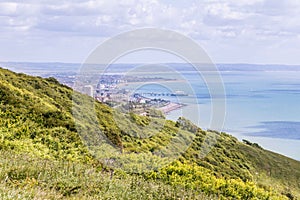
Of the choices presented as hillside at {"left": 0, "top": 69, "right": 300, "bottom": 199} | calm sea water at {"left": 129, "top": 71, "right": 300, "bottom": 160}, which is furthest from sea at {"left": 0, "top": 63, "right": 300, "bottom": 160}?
hillside at {"left": 0, "top": 69, "right": 300, "bottom": 199}

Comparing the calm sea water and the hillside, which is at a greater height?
the hillside

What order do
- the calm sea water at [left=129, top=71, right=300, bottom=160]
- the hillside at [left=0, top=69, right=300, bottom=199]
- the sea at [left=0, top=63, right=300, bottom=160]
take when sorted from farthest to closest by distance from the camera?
1. the calm sea water at [left=129, top=71, right=300, bottom=160]
2. the sea at [left=0, top=63, right=300, bottom=160]
3. the hillside at [left=0, top=69, right=300, bottom=199]

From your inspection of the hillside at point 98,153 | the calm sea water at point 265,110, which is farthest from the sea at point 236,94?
the hillside at point 98,153

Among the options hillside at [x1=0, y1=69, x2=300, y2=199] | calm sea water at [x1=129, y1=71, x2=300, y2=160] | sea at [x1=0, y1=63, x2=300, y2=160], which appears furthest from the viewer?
calm sea water at [x1=129, y1=71, x2=300, y2=160]

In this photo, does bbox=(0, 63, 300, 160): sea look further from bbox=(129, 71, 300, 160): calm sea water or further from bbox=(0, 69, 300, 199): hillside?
bbox=(0, 69, 300, 199): hillside

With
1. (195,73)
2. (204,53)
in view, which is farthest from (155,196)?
(195,73)

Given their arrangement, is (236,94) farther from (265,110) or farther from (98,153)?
(98,153)

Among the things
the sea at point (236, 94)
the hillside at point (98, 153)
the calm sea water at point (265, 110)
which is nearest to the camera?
the hillside at point (98, 153)

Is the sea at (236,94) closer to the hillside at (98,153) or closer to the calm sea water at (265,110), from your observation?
the calm sea water at (265,110)
